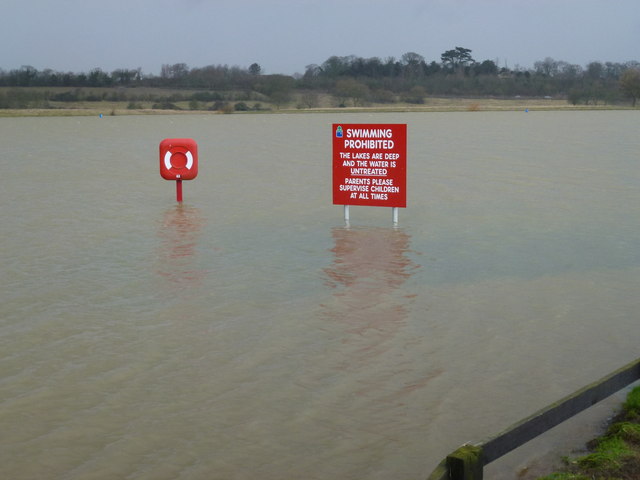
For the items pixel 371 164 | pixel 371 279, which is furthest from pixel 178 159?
pixel 371 279

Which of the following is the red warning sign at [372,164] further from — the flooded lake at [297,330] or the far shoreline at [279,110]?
the far shoreline at [279,110]

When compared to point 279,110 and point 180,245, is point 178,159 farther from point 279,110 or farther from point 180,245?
point 279,110

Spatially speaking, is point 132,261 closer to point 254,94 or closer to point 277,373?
point 277,373

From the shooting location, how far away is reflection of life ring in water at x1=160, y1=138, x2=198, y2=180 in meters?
16.1

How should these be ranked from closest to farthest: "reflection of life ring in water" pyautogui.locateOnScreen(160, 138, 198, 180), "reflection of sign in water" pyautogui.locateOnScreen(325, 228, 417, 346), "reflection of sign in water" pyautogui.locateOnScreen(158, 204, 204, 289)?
"reflection of sign in water" pyautogui.locateOnScreen(325, 228, 417, 346) → "reflection of sign in water" pyautogui.locateOnScreen(158, 204, 204, 289) → "reflection of life ring in water" pyautogui.locateOnScreen(160, 138, 198, 180)

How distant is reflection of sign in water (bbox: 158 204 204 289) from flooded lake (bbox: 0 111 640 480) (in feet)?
0.19

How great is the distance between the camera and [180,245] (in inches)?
488

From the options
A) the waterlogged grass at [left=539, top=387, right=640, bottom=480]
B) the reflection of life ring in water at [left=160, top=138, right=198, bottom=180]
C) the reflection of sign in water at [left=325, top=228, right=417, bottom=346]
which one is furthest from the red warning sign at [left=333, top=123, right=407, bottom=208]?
the waterlogged grass at [left=539, top=387, right=640, bottom=480]

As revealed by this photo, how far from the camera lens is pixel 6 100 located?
97500mm

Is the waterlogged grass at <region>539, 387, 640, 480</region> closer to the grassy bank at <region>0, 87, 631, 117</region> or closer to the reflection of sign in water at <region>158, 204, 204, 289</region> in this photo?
the reflection of sign in water at <region>158, 204, 204, 289</region>

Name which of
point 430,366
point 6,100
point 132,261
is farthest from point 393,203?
point 6,100

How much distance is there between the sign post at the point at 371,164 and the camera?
1315 cm

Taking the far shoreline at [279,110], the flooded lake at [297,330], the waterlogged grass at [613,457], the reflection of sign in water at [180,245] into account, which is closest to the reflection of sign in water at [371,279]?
the flooded lake at [297,330]

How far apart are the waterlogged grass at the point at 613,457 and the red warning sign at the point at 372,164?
8016 mm
